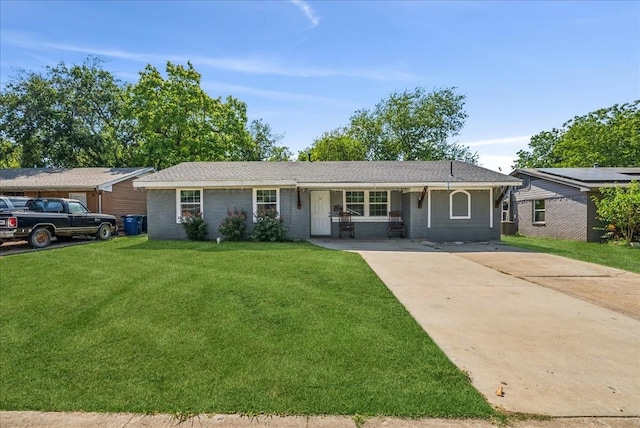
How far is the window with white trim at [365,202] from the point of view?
14930 mm

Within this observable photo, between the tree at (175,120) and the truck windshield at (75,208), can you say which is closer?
the truck windshield at (75,208)

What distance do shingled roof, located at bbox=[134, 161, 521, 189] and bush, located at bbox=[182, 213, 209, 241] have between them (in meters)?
1.38

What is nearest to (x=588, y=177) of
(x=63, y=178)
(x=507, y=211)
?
(x=507, y=211)

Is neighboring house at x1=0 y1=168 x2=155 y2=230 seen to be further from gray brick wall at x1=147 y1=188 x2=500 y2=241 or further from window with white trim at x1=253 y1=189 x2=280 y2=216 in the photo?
window with white trim at x1=253 y1=189 x2=280 y2=216

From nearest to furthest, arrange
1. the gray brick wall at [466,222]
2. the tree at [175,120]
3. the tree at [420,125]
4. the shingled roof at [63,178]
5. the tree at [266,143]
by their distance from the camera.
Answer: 1. the gray brick wall at [466,222]
2. the shingled roof at [63,178]
3. the tree at [175,120]
4. the tree at [420,125]
5. the tree at [266,143]

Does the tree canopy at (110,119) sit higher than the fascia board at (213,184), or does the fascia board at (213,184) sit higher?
the tree canopy at (110,119)

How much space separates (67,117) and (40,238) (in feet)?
63.7

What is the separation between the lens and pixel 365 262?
28.4 ft

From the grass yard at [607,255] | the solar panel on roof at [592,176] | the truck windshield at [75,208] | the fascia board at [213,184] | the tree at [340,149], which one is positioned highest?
the tree at [340,149]

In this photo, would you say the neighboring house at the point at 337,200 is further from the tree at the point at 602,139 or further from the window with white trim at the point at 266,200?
the tree at the point at 602,139

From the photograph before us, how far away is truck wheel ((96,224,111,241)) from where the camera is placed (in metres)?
14.3

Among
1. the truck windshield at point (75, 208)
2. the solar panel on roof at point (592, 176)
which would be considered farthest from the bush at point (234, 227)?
the solar panel on roof at point (592, 176)

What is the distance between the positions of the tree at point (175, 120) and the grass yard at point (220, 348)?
1980 centimetres

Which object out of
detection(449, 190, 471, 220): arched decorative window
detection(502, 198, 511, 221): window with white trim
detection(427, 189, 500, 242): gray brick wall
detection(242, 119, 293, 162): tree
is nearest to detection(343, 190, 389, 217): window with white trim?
detection(427, 189, 500, 242): gray brick wall
